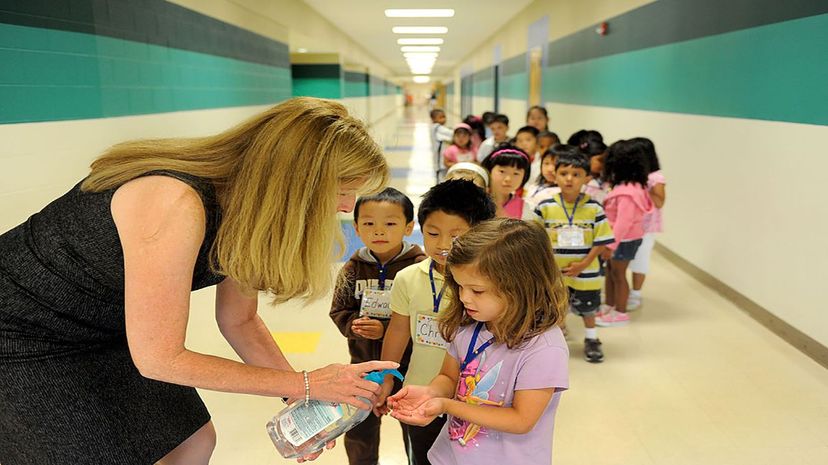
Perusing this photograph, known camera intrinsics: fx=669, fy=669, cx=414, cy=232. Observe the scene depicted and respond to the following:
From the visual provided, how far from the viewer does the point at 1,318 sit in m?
1.45

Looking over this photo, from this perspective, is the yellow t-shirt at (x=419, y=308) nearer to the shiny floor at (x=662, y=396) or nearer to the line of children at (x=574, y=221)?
the shiny floor at (x=662, y=396)

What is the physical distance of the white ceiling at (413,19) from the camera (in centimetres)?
1177

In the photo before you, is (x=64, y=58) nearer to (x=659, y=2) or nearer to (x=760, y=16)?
(x=760, y=16)

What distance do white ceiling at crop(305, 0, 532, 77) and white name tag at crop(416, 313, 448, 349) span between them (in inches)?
397

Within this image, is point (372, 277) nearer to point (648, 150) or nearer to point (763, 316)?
point (648, 150)

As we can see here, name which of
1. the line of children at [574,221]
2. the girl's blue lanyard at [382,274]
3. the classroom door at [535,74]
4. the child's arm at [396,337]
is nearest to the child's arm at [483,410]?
the child's arm at [396,337]

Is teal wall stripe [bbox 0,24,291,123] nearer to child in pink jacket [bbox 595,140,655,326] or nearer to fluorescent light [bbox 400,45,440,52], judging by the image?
child in pink jacket [bbox 595,140,655,326]

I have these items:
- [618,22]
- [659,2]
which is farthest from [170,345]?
[618,22]

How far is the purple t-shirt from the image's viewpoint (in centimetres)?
154

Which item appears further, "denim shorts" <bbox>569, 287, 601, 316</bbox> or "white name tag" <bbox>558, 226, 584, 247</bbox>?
"denim shorts" <bbox>569, 287, 601, 316</bbox>

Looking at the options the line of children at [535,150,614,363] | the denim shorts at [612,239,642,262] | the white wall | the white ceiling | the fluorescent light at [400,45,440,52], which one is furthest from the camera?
the fluorescent light at [400,45,440,52]

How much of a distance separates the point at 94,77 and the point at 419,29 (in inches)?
505

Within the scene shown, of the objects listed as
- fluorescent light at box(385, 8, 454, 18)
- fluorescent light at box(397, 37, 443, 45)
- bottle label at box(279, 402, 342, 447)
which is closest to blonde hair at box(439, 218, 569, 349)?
bottle label at box(279, 402, 342, 447)

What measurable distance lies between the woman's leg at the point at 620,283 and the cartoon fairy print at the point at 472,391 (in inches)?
121
